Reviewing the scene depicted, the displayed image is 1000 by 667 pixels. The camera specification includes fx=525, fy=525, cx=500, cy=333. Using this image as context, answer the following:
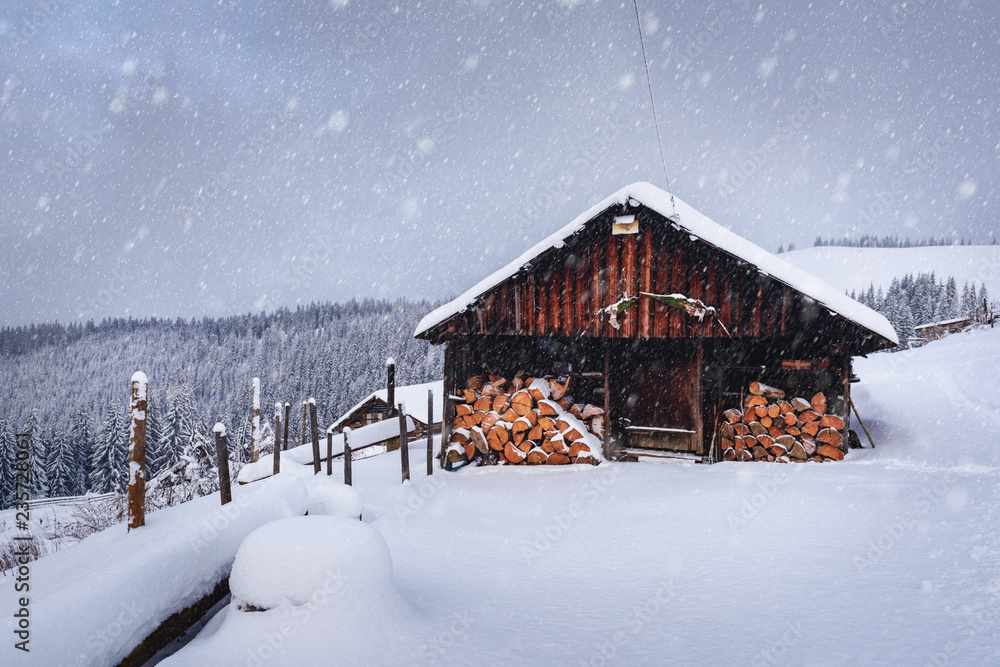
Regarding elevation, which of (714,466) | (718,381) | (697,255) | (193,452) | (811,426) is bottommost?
(193,452)

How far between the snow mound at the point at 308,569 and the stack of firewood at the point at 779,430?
9120mm

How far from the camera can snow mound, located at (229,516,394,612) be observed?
3.38 meters

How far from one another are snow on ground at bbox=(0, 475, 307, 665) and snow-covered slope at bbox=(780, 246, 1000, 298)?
10337 centimetres

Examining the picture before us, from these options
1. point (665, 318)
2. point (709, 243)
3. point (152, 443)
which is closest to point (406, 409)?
point (665, 318)

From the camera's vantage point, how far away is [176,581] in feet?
12.0

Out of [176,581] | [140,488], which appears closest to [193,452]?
[140,488]

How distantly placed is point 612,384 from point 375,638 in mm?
9546

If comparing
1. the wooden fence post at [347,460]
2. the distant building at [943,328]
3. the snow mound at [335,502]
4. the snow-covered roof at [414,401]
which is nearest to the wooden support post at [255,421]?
the snow-covered roof at [414,401]

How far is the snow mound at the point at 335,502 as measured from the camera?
5.60 metres

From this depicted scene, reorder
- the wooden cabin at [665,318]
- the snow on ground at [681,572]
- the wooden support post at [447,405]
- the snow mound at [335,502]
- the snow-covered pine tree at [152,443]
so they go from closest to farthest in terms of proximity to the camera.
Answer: the snow on ground at [681,572] → the snow mound at [335,502] → the wooden cabin at [665,318] → the wooden support post at [447,405] → the snow-covered pine tree at [152,443]

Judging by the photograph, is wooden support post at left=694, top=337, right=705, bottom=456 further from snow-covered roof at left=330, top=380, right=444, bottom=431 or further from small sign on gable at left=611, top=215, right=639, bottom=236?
snow-covered roof at left=330, top=380, right=444, bottom=431

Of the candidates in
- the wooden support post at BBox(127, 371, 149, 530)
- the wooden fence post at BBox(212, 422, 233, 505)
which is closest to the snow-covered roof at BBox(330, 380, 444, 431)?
the wooden fence post at BBox(212, 422, 233, 505)

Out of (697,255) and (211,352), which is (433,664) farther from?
(211,352)

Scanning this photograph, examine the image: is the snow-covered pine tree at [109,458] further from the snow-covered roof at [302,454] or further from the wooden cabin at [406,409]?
the snow-covered roof at [302,454]
